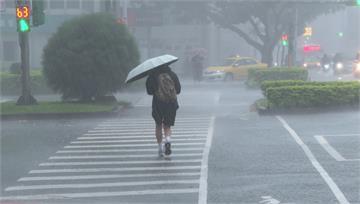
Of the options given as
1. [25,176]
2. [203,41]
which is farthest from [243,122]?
[203,41]

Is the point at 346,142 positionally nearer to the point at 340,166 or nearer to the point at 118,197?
the point at 340,166

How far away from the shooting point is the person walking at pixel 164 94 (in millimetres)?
12422

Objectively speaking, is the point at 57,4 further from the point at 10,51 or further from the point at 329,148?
the point at 329,148

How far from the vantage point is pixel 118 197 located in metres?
9.45

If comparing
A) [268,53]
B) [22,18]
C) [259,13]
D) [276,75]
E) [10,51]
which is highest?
[22,18]

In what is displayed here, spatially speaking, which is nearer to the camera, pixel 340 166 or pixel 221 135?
pixel 340 166

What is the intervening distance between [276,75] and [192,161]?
73.1 feet

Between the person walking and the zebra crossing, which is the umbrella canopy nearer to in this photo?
the person walking

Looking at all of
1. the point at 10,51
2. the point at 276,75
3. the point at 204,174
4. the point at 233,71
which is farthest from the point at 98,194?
the point at 10,51

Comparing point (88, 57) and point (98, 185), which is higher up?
point (88, 57)

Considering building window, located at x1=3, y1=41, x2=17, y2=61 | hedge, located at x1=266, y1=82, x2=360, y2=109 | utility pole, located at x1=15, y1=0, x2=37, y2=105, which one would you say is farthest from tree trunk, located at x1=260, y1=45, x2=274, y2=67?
hedge, located at x1=266, y1=82, x2=360, y2=109

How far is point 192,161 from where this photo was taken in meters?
12.1

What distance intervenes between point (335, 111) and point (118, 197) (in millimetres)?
11576

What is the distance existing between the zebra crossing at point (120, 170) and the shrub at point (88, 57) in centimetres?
751
